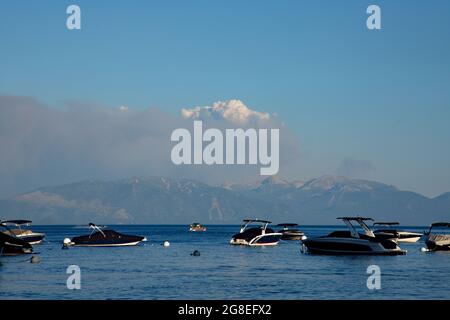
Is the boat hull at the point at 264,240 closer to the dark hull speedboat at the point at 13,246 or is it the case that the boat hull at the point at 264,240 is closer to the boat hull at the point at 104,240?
the boat hull at the point at 104,240

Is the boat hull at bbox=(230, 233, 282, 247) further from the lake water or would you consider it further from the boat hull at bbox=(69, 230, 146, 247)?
the lake water

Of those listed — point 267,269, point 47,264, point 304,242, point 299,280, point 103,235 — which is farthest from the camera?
point 103,235

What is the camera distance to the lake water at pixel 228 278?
58.1 meters

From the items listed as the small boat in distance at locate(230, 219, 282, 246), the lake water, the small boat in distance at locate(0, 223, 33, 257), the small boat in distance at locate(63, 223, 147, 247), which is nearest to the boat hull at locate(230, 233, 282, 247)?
the small boat in distance at locate(230, 219, 282, 246)

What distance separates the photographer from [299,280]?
69500 mm

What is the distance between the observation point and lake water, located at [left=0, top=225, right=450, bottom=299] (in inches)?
2288

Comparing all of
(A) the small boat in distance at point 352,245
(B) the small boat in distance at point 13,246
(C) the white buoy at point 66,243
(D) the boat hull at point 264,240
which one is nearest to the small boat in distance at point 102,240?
(C) the white buoy at point 66,243

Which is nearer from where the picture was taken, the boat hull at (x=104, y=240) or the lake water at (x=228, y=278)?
the lake water at (x=228, y=278)

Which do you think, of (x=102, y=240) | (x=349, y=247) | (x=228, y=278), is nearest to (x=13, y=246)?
(x=102, y=240)

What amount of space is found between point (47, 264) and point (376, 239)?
4706 cm

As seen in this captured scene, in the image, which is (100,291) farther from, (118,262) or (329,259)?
(329,259)

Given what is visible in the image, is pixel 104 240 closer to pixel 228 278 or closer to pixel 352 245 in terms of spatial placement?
pixel 352 245
